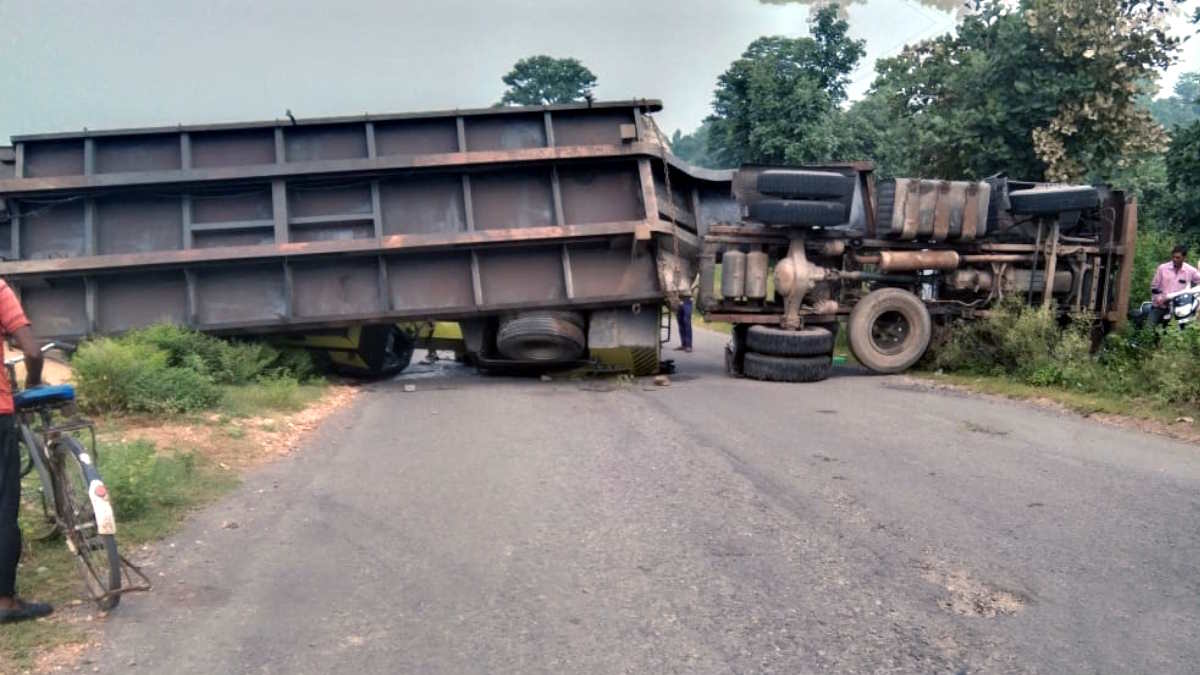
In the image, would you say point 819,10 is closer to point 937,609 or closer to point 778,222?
point 778,222

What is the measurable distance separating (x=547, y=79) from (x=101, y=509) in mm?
49731

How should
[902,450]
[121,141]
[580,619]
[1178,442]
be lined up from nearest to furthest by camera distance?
[580,619], [902,450], [1178,442], [121,141]

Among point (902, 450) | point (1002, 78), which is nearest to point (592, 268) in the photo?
point (902, 450)

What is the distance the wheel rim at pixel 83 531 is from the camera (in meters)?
4.02

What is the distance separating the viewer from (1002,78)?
14.5m

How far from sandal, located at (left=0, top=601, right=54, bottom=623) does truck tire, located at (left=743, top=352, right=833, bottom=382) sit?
28.4 ft

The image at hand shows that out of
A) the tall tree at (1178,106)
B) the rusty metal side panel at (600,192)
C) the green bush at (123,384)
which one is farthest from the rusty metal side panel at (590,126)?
the tall tree at (1178,106)

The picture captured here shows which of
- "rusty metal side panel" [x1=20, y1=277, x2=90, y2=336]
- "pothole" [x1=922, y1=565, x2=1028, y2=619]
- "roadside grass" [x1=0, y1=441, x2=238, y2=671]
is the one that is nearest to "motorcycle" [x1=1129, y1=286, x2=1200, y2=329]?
"pothole" [x1=922, y1=565, x2=1028, y2=619]

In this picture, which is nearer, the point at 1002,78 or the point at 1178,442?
the point at 1178,442

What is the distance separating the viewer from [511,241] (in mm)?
11141

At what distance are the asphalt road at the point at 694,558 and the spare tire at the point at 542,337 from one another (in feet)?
10.8

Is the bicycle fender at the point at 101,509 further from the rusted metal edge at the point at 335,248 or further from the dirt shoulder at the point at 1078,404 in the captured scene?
the dirt shoulder at the point at 1078,404

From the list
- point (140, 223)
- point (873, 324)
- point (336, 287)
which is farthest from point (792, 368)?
point (140, 223)

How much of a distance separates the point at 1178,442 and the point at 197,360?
9.11 metres
